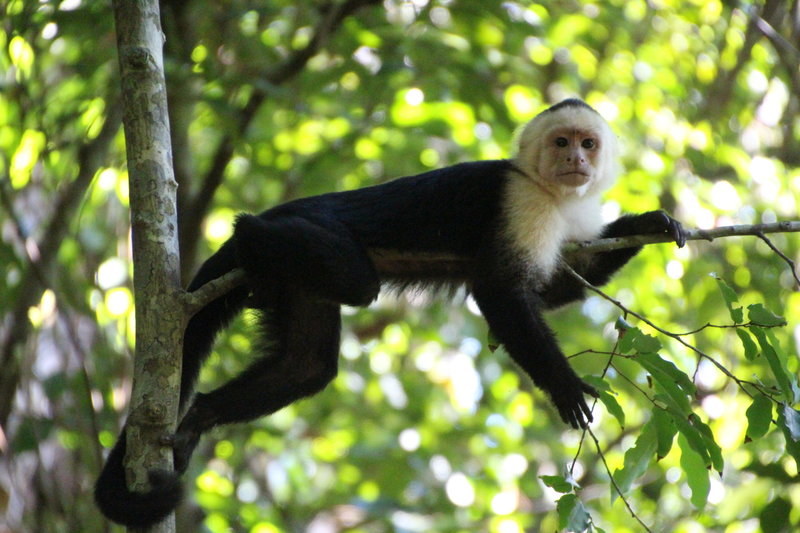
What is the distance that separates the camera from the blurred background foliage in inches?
172

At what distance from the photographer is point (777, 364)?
2.31m

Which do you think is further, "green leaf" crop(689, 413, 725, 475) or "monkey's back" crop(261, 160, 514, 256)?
"monkey's back" crop(261, 160, 514, 256)

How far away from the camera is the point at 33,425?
3.90 metres

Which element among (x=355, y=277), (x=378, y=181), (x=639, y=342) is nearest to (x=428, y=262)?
(x=355, y=277)

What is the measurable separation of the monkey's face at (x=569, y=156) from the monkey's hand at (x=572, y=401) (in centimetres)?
95

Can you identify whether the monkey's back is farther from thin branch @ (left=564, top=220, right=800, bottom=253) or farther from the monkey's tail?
the monkey's tail

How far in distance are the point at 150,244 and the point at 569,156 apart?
6.08 feet

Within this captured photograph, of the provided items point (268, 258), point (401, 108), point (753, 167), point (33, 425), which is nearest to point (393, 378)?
point (401, 108)

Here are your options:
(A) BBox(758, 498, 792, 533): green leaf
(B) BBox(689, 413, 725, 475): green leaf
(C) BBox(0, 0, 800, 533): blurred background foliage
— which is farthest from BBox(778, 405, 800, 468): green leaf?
(C) BBox(0, 0, 800, 533): blurred background foliage

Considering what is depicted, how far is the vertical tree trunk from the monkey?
476mm

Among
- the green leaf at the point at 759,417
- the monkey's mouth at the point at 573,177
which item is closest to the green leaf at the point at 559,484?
the green leaf at the point at 759,417

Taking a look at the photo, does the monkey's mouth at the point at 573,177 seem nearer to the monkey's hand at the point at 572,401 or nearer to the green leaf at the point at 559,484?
the monkey's hand at the point at 572,401

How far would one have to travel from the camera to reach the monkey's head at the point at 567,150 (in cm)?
367

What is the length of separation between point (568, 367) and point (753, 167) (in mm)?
3221
